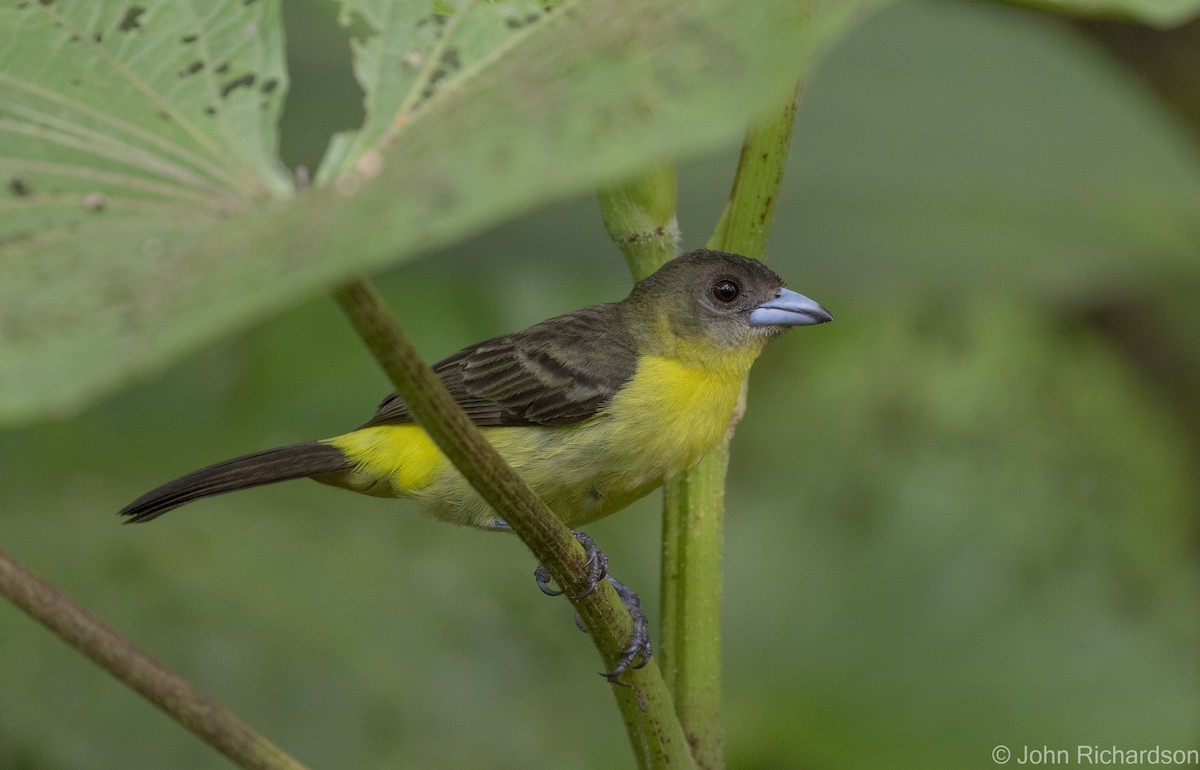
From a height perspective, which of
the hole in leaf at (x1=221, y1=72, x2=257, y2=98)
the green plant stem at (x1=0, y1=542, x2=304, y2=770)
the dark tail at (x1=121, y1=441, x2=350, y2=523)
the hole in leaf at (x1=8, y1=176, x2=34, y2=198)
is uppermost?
the hole in leaf at (x1=221, y1=72, x2=257, y2=98)

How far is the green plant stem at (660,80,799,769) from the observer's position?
1808mm

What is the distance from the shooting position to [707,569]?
1845 millimetres

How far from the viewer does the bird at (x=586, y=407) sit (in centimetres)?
255

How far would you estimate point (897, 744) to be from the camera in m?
3.60

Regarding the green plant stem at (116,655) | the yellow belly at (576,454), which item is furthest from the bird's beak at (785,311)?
the green plant stem at (116,655)

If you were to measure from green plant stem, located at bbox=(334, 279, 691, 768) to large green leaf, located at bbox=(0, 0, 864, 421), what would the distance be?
123 mm

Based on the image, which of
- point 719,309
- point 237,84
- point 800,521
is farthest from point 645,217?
point 800,521

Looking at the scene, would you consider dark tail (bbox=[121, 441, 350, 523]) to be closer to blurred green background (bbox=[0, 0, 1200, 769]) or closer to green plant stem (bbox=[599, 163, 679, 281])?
blurred green background (bbox=[0, 0, 1200, 769])

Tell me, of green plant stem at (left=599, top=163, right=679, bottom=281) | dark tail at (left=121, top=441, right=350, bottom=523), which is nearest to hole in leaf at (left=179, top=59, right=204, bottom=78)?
green plant stem at (left=599, top=163, right=679, bottom=281)

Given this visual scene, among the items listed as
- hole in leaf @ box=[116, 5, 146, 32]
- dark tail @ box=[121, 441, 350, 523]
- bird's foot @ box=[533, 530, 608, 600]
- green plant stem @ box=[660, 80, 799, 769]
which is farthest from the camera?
dark tail @ box=[121, 441, 350, 523]

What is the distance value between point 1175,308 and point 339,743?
3458 mm

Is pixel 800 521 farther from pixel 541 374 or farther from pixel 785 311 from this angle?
pixel 541 374

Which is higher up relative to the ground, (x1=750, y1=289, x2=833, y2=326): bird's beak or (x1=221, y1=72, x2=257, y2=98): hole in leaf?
(x1=221, y1=72, x2=257, y2=98): hole in leaf

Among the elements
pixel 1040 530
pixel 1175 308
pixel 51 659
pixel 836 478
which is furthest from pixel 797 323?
pixel 1175 308
